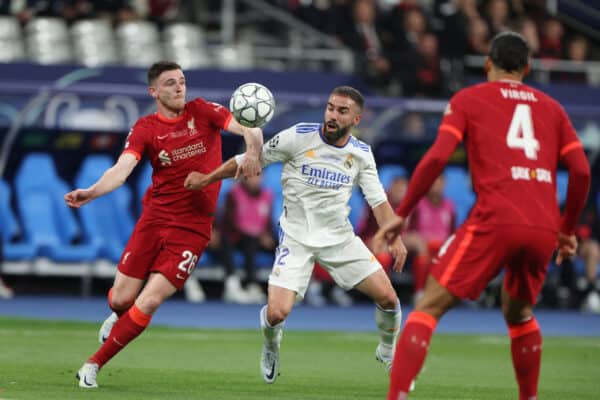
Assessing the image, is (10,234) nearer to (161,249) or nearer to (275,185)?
(275,185)

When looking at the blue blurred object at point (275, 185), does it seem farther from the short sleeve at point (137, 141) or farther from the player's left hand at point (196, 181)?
the player's left hand at point (196, 181)

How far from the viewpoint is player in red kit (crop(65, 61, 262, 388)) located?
9297 millimetres

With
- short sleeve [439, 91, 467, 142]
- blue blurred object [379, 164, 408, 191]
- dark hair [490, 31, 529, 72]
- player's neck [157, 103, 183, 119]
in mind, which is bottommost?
blue blurred object [379, 164, 408, 191]

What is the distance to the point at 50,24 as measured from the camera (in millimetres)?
20250

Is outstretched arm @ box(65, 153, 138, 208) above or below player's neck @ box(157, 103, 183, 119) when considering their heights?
below

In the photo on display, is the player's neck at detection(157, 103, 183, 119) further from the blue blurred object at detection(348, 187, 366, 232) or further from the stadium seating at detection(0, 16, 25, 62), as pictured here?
the stadium seating at detection(0, 16, 25, 62)

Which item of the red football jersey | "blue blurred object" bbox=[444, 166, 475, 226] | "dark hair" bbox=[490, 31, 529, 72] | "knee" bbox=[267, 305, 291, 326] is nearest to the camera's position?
"dark hair" bbox=[490, 31, 529, 72]

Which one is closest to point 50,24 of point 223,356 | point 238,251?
point 238,251

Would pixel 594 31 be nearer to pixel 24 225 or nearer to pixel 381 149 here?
pixel 381 149

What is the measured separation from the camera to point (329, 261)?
31.1ft

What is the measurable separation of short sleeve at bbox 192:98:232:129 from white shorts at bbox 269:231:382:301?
0.99 metres

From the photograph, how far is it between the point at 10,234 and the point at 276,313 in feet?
32.3

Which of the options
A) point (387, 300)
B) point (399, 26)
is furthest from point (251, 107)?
point (399, 26)

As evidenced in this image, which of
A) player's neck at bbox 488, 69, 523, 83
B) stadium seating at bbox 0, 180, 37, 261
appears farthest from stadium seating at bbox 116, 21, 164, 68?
player's neck at bbox 488, 69, 523, 83
